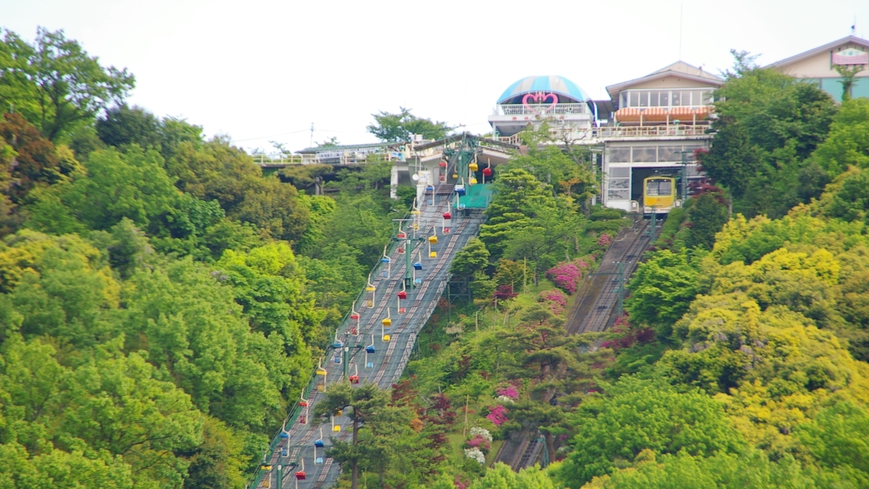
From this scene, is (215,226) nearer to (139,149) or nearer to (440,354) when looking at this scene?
(139,149)

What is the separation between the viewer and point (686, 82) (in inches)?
2965

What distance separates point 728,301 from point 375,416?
13.3 m

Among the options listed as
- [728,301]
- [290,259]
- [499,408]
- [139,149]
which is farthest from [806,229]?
[139,149]

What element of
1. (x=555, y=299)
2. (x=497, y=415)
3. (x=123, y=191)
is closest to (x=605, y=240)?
(x=555, y=299)

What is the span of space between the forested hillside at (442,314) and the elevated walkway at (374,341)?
100 cm

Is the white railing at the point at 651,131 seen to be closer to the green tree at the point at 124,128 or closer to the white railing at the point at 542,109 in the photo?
the white railing at the point at 542,109

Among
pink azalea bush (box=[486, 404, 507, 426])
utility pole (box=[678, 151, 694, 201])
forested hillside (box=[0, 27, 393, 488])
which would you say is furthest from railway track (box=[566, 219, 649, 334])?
forested hillside (box=[0, 27, 393, 488])

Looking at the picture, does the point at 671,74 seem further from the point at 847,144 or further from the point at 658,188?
the point at 847,144

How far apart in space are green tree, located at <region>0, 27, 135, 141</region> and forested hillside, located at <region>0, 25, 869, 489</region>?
4.9 inches

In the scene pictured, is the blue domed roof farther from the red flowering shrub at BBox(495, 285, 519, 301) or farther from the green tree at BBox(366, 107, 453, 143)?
the red flowering shrub at BBox(495, 285, 519, 301)

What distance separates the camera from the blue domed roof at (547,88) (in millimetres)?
83300

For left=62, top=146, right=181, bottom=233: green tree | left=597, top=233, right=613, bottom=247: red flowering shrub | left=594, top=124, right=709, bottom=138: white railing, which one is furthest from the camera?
left=594, top=124, right=709, bottom=138: white railing

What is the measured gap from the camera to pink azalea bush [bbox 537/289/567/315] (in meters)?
53.7

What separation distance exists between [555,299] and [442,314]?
5631 mm
